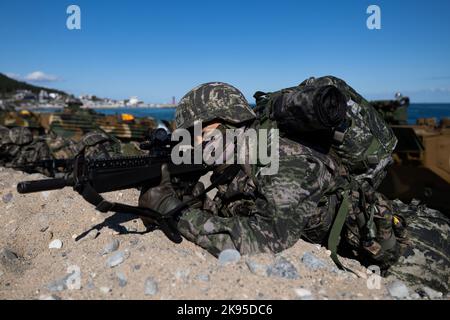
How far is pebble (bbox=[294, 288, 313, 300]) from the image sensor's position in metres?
2.36

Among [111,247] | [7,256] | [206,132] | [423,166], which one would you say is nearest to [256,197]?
[206,132]

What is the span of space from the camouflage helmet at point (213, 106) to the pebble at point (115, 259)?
47.8 inches

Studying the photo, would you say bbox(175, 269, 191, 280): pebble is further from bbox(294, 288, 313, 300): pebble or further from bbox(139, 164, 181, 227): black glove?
bbox(294, 288, 313, 300): pebble

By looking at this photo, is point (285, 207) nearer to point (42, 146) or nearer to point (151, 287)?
point (151, 287)

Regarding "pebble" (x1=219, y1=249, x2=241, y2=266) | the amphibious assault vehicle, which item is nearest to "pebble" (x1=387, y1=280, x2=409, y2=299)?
"pebble" (x1=219, y1=249, x2=241, y2=266)

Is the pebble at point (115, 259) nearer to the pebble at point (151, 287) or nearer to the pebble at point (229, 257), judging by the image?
the pebble at point (151, 287)

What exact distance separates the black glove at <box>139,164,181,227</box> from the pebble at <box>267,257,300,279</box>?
90 centimetres

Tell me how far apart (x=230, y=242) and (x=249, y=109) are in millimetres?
1165

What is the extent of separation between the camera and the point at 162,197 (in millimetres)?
3002

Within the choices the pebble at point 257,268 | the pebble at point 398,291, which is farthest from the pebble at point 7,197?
the pebble at point 398,291

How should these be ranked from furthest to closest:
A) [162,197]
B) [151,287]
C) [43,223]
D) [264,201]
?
1. [43,223]
2. [162,197]
3. [264,201]
4. [151,287]

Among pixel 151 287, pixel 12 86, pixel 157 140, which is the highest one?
pixel 12 86

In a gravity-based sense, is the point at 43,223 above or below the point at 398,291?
above

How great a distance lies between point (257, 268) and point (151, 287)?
0.73 metres
